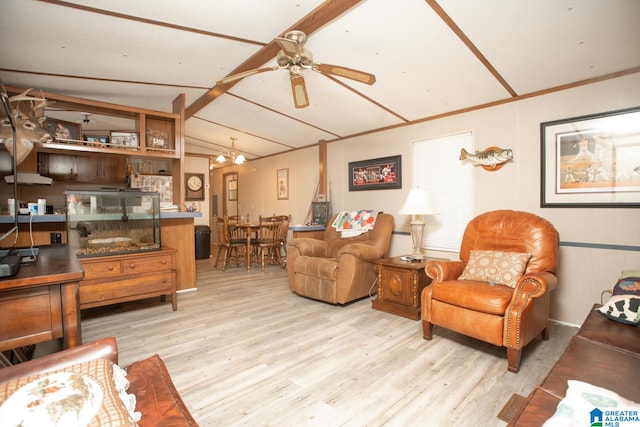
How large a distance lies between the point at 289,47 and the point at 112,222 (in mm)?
2448

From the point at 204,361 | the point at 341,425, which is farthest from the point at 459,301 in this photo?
the point at 204,361

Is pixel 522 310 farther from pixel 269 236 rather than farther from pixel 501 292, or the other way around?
pixel 269 236

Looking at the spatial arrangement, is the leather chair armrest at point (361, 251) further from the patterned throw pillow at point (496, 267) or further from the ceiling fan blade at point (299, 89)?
the ceiling fan blade at point (299, 89)

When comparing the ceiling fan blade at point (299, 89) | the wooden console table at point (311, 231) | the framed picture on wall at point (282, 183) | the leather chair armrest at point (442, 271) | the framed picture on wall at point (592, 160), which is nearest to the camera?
the ceiling fan blade at point (299, 89)

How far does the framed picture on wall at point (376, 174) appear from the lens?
13.7 feet

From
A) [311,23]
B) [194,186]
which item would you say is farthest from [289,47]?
[194,186]

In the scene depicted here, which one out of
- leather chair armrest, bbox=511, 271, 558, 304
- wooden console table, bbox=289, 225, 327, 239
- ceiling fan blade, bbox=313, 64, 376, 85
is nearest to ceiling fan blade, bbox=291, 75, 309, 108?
ceiling fan blade, bbox=313, 64, 376, 85

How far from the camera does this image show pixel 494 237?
9.11 ft

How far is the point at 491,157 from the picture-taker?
10.4 feet

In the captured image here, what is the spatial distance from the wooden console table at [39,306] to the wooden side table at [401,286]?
2.57m

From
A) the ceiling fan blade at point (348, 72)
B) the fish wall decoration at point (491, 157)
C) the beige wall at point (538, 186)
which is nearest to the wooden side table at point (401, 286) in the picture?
the beige wall at point (538, 186)

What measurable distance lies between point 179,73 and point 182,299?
2.55 metres

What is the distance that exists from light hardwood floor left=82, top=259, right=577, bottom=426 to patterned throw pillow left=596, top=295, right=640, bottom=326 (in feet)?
1.89

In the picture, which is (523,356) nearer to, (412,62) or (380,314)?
(380,314)
